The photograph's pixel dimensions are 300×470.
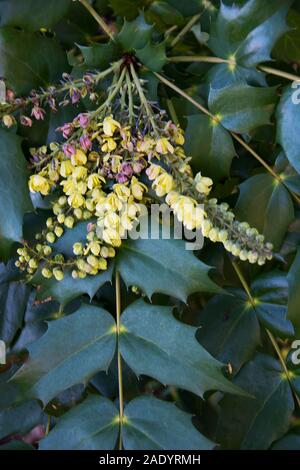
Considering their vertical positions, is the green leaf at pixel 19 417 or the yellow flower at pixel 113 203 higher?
the yellow flower at pixel 113 203

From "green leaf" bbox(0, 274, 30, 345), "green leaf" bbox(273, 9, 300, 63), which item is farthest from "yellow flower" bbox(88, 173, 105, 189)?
"green leaf" bbox(273, 9, 300, 63)

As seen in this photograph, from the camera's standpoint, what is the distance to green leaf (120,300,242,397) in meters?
0.72

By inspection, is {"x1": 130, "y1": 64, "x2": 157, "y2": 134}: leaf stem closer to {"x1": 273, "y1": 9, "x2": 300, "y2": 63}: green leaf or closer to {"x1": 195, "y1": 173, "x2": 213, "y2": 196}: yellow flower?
{"x1": 195, "y1": 173, "x2": 213, "y2": 196}: yellow flower

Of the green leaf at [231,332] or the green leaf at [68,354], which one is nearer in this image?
the green leaf at [68,354]

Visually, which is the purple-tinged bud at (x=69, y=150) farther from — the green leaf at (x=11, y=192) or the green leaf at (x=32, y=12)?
the green leaf at (x=32, y=12)

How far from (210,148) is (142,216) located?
132 mm

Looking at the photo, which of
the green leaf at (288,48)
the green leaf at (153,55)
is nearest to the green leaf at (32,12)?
the green leaf at (153,55)

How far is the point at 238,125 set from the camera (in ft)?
2.54

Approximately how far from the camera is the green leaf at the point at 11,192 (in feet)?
2.38

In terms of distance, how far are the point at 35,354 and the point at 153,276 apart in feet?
0.58

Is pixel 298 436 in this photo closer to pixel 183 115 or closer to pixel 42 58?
pixel 183 115

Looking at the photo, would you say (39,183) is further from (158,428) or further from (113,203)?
(158,428)

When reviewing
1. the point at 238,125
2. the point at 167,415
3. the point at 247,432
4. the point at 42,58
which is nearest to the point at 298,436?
the point at 247,432

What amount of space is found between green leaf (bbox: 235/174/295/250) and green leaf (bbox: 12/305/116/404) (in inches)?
8.9
